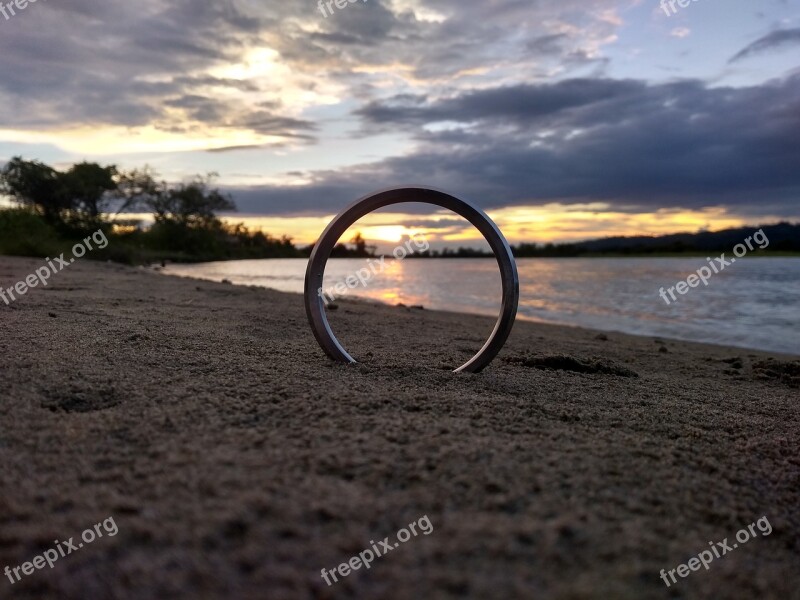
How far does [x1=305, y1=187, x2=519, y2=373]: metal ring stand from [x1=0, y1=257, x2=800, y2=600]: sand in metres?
0.23

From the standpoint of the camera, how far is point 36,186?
36812 millimetres

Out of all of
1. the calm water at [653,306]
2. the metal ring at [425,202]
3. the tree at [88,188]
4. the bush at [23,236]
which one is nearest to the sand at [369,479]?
the metal ring at [425,202]

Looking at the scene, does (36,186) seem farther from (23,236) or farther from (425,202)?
(425,202)

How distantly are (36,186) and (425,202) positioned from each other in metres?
41.3

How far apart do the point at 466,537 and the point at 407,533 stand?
0.15m

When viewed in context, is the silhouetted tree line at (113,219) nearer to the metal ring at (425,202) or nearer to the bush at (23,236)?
the bush at (23,236)

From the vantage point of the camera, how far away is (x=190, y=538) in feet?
4.61

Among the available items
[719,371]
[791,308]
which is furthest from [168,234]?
[719,371]

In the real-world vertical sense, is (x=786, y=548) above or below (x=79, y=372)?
below

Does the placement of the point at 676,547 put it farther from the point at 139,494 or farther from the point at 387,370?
the point at 387,370

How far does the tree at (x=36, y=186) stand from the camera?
36.5m

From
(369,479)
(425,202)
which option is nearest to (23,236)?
(425,202)

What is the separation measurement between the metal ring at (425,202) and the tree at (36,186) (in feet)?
129

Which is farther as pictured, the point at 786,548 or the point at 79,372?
the point at 79,372
